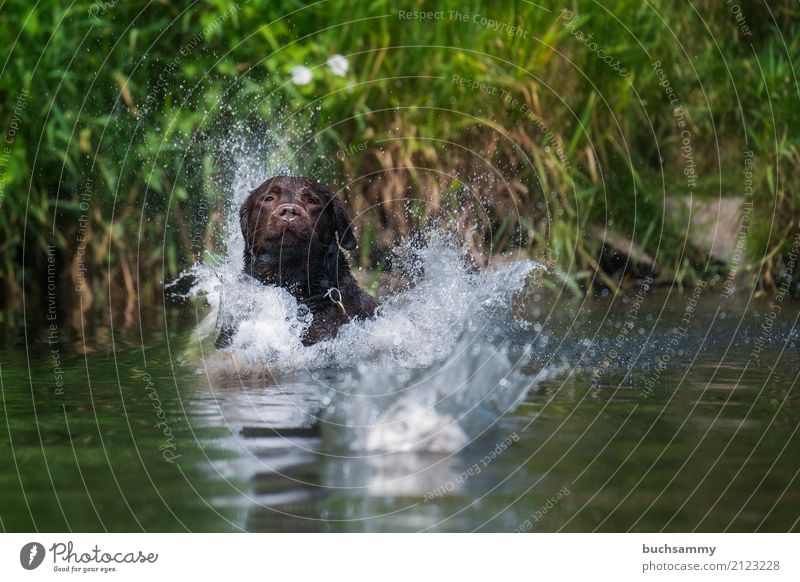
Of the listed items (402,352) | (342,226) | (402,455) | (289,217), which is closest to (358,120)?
(342,226)

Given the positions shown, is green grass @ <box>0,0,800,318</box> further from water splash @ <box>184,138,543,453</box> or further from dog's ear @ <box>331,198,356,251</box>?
dog's ear @ <box>331,198,356,251</box>

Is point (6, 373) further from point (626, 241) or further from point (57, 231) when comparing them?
point (626, 241)

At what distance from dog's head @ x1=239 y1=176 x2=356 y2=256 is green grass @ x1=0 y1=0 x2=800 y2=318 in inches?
126

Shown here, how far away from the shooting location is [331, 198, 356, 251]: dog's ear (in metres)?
8.02

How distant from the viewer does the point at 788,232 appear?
12.1 meters

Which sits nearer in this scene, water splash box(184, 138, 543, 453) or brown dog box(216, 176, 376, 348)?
water splash box(184, 138, 543, 453)

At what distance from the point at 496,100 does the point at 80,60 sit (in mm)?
4064

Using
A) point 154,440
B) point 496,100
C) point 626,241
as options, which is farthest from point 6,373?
point 626,241

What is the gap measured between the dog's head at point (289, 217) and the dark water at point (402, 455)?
41.5 inches
